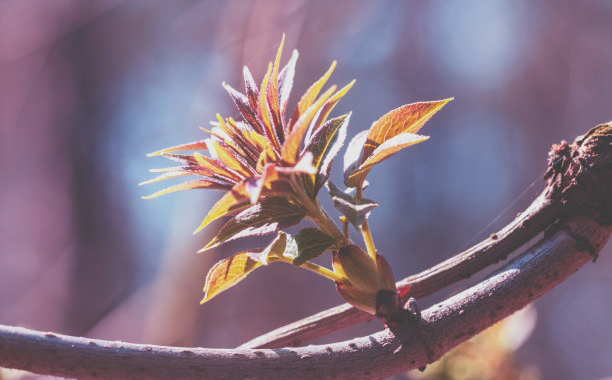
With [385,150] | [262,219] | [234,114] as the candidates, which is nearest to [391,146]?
[385,150]

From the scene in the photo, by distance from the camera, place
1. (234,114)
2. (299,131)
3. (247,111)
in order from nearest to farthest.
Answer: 1. (299,131)
2. (247,111)
3. (234,114)

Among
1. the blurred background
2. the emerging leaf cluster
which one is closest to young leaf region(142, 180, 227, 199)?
the emerging leaf cluster

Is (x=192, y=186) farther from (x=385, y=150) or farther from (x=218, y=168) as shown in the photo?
(x=385, y=150)

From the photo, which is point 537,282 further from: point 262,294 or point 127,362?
point 262,294

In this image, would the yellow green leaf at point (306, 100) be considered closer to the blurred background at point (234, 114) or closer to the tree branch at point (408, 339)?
the tree branch at point (408, 339)

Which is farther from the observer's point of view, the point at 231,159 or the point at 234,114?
the point at 234,114

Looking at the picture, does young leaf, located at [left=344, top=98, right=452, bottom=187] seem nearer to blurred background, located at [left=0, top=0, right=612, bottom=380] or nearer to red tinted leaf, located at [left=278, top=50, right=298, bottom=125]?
red tinted leaf, located at [left=278, top=50, right=298, bottom=125]

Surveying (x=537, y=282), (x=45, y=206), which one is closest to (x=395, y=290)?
(x=537, y=282)
